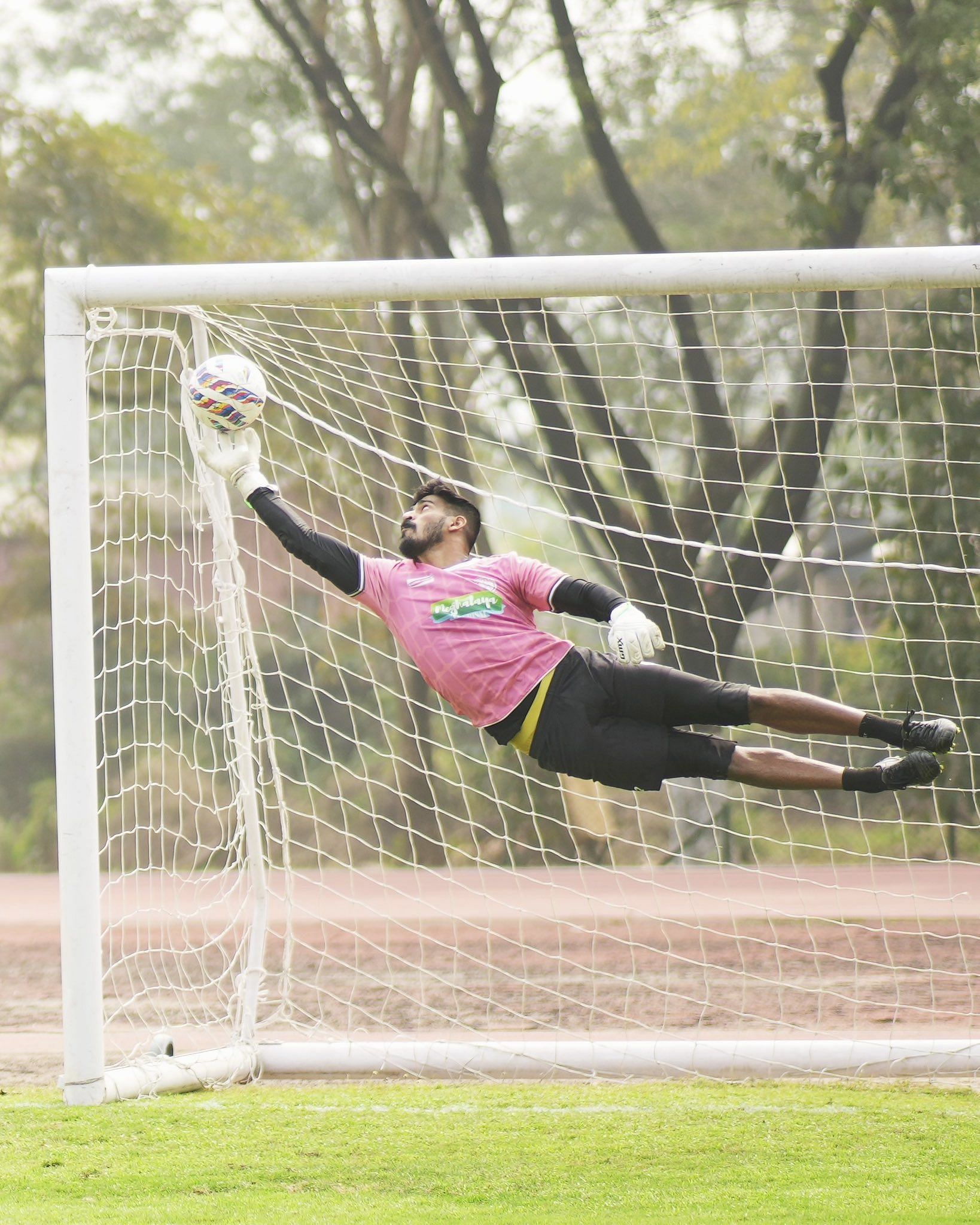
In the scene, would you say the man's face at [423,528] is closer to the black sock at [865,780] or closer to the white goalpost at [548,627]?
the white goalpost at [548,627]

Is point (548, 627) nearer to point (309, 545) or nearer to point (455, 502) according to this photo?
point (455, 502)

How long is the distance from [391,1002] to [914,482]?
5.89 m

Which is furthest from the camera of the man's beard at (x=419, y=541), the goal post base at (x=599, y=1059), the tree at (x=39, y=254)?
the tree at (x=39, y=254)

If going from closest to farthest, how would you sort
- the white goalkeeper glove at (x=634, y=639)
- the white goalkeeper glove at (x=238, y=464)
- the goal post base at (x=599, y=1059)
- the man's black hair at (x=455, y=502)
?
the white goalkeeper glove at (x=634, y=639) < the white goalkeeper glove at (x=238, y=464) < the man's black hair at (x=455, y=502) < the goal post base at (x=599, y=1059)

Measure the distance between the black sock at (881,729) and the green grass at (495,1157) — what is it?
1.29 meters

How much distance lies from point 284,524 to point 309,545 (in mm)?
109

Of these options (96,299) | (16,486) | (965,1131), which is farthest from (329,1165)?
(16,486)

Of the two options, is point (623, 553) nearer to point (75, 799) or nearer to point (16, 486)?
point (75, 799)

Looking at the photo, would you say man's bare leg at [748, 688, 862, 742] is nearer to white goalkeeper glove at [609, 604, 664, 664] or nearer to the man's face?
A: white goalkeeper glove at [609, 604, 664, 664]

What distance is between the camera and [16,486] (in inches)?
635

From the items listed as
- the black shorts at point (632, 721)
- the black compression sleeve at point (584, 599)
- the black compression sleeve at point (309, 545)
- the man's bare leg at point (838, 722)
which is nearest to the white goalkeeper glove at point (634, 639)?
the black compression sleeve at point (584, 599)

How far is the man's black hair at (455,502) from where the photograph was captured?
458 centimetres

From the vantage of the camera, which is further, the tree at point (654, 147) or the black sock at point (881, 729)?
→ the tree at point (654, 147)

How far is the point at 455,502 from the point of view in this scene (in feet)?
15.1
